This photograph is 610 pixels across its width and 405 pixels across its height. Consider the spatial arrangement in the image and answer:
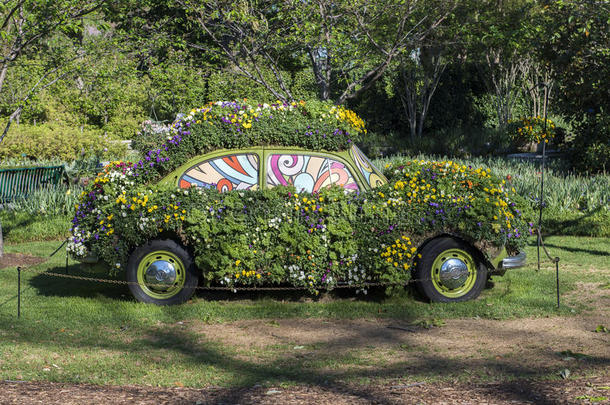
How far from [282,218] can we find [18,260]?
5.06m

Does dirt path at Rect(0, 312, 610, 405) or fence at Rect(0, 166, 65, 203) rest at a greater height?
fence at Rect(0, 166, 65, 203)

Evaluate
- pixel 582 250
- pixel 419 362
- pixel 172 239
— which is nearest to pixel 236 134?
pixel 172 239

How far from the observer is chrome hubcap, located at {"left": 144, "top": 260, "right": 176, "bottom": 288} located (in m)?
7.47

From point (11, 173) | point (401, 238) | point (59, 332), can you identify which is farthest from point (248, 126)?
point (11, 173)

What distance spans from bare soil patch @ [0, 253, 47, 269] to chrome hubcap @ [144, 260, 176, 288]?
10.9 feet

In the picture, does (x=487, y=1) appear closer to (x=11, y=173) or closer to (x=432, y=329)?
(x=11, y=173)

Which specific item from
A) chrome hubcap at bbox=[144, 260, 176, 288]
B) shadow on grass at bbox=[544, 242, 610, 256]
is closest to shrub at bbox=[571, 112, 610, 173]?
shadow on grass at bbox=[544, 242, 610, 256]

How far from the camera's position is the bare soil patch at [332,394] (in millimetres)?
4781

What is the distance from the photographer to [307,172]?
774 centimetres

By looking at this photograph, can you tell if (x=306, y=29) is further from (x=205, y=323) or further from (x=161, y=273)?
(x=205, y=323)

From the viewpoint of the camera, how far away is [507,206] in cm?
755

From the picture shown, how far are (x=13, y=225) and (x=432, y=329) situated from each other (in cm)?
867

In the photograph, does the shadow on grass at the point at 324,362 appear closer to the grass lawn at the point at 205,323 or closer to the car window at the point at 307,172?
the grass lawn at the point at 205,323

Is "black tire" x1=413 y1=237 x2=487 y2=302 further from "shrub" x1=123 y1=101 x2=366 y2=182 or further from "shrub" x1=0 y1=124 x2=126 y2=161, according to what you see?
"shrub" x1=0 y1=124 x2=126 y2=161
